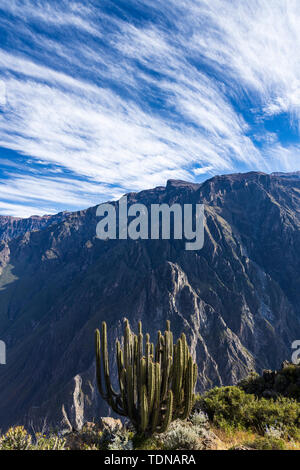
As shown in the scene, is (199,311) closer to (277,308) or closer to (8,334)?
(277,308)

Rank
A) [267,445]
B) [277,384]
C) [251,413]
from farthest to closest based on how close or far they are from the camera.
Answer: [277,384]
[251,413]
[267,445]

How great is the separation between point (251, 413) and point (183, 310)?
102 meters

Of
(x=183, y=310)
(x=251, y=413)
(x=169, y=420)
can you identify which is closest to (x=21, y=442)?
(x=169, y=420)

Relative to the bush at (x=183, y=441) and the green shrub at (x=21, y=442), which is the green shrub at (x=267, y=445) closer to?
the bush at (x=183, y=441)

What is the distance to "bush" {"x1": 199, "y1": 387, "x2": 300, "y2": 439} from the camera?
870cm

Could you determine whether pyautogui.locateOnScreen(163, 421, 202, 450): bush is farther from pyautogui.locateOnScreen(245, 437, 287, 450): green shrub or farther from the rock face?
the rock face

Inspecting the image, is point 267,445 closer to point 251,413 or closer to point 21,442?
point 251,413

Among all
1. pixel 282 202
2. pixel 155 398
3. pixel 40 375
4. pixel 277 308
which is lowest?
pixel 40 375

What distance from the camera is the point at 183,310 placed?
107750 millimetres

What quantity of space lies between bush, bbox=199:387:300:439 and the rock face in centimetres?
8424

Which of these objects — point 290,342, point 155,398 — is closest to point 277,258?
point 290,342

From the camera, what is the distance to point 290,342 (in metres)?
112

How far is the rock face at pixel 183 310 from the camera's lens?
9350 centimetres

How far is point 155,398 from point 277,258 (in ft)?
540
